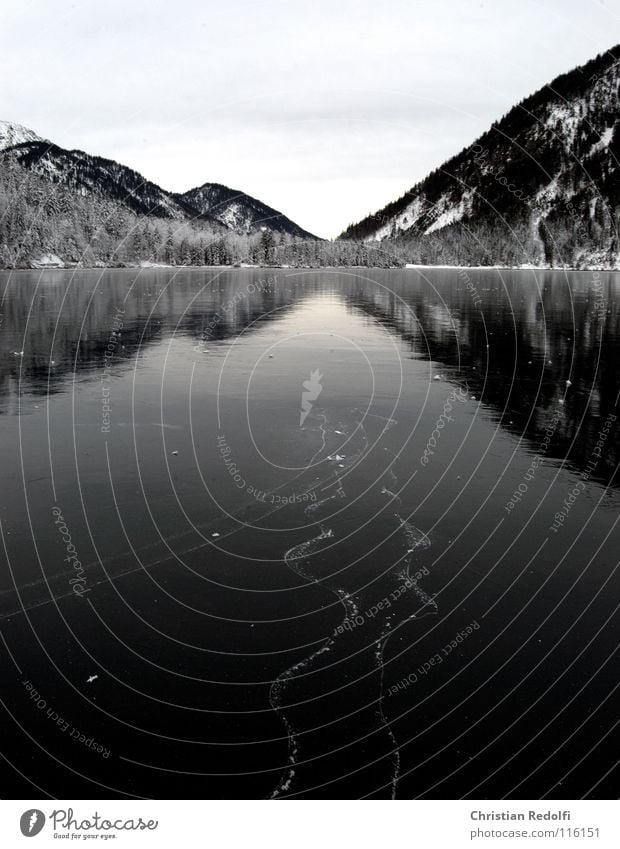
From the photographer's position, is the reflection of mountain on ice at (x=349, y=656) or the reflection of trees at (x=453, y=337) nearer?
the reflection of mountain on ice at (x=349, y=656)

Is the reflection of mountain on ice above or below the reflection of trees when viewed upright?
below

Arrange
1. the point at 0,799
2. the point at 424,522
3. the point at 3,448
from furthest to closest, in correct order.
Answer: the point at 3,448
the point at 424,522
the point at 0,799

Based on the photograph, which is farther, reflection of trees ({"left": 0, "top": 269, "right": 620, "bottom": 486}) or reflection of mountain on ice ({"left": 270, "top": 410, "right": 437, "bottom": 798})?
reflection of trees ({"left": 0, "top": 269, "right": 620, "bottom": 486})

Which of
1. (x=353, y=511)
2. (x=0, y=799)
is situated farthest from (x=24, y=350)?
(x=0, y=799)

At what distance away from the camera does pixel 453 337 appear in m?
32.4

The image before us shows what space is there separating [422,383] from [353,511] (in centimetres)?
1080

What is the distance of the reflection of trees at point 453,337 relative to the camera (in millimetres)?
18531

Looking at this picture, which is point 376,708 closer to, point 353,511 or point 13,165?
point 353,511

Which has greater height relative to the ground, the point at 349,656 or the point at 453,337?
the point at 453,337

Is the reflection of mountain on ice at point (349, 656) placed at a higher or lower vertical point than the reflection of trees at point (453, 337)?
lower

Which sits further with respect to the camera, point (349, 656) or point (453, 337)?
point (453, 337)

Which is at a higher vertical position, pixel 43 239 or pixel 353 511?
pixel 43 239

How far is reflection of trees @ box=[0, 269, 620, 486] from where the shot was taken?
60.8 ft

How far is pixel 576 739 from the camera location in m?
6.44
